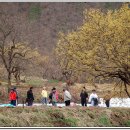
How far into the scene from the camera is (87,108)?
106 ft

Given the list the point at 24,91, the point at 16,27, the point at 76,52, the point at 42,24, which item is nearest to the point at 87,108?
the point at 76,52

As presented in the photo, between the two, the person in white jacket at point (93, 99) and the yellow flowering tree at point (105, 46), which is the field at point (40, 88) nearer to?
the person in white jacket at point (93, 99)

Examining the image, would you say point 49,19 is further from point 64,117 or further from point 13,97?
point 13,97

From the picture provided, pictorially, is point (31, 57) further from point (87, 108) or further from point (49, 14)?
point (49, 14)

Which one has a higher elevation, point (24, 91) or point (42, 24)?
point (42, 24)

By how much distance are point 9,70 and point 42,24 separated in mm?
30982

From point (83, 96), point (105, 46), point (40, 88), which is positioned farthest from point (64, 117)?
point (40, 88)

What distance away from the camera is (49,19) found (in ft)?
252

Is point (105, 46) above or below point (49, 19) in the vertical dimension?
below

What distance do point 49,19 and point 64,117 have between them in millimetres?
46141

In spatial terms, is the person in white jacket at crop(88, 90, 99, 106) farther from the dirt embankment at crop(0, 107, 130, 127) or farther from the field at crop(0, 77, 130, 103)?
the field at crop(0, 77, 130, 103)

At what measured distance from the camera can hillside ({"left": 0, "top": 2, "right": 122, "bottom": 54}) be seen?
6006 centimetres

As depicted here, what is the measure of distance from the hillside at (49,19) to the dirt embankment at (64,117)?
68.1ft

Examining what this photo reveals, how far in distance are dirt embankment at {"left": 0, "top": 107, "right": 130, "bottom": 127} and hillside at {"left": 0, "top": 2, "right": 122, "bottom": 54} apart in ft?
68.1
